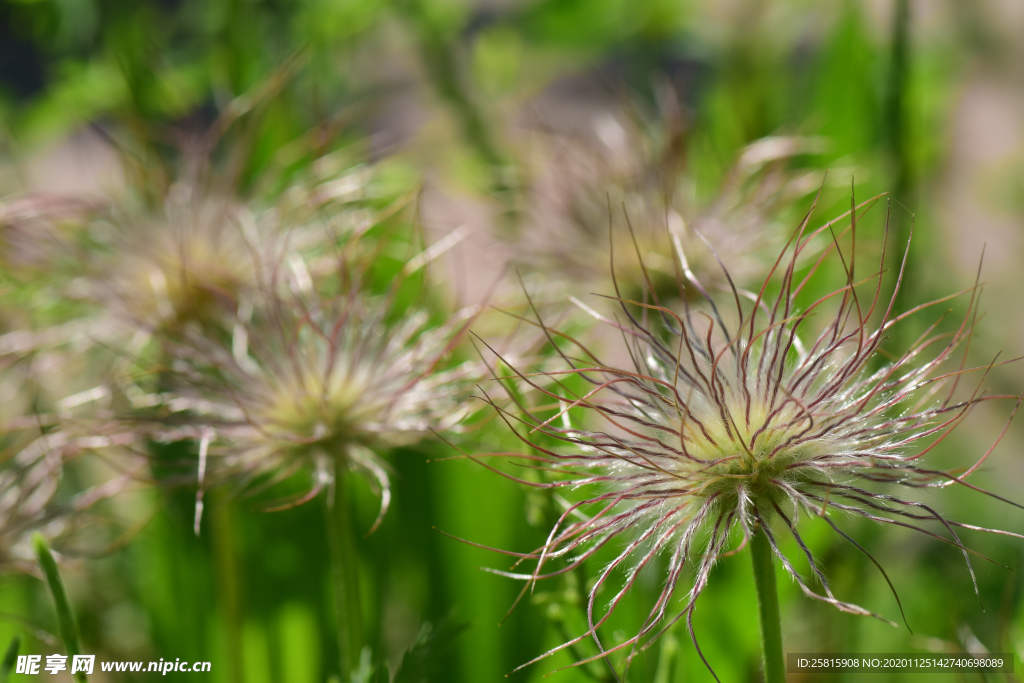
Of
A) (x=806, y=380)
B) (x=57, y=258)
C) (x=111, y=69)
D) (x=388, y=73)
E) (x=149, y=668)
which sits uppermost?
(x=388, y=73)

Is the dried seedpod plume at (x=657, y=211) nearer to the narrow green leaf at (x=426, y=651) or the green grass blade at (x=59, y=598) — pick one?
the narrow green leaf at (x=426, y=651)

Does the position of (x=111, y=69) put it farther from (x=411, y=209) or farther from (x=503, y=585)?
(x=503, y=585)

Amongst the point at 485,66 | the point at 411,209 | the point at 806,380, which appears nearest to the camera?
the point at 806,380

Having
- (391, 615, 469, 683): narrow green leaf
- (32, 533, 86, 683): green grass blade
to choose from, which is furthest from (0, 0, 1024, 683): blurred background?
(32, 533, 86, 683): green grass blade

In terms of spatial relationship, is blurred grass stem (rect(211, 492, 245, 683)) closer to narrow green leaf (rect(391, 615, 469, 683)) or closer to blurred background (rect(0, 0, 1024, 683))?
blurred background (rect(0, 0, 1024, 683))

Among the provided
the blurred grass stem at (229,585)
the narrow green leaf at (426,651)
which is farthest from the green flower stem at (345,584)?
the blurred grass stem at (229,585)

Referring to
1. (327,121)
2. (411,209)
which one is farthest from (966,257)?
(327,121)
